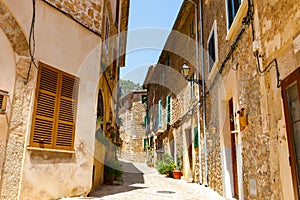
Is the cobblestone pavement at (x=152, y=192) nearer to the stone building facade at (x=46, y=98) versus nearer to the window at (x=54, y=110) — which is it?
the stone building facade at (x=46, y=98)

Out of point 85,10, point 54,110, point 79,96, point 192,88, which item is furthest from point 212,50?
point 54,110

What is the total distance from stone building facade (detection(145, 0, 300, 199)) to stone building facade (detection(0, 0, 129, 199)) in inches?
128

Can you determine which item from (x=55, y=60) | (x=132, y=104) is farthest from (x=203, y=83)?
(x=132, y=104)

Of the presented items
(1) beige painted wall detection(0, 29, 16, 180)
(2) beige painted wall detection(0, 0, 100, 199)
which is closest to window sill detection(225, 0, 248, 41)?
(2) beige painted wall detection(0, 0, 100, 199)

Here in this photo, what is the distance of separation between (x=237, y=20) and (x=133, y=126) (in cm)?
2026

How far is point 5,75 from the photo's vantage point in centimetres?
438

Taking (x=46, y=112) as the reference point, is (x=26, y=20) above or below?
above

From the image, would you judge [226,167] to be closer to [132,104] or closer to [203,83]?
[203,83]

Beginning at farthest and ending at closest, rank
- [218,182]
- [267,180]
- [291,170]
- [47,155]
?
1. [218,182]
2. [47,155]
3. [267,180]
4. [291,170]

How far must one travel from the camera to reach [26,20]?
191 inches

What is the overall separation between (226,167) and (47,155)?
13.6 feet

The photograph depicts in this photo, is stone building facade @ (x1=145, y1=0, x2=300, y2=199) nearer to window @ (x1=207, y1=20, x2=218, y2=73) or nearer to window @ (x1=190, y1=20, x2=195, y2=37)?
window @ (x1=207, y1=20, x2=218, y2=73)

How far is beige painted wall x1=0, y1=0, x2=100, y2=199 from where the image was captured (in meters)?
4.61

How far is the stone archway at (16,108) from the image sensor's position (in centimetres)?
425
